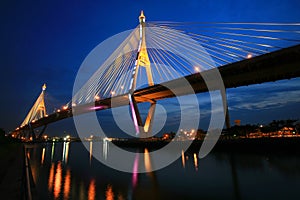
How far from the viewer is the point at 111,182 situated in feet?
32.0

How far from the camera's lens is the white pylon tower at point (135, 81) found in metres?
22.7

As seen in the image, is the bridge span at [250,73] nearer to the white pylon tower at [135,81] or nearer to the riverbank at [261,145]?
the white pylon tower at [135,81]

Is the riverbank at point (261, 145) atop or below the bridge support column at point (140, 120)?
below

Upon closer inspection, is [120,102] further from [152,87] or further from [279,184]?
[279,184]

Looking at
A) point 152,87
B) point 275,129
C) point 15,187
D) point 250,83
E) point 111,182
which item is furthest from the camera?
point 275,129

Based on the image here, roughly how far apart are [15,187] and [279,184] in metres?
9.64

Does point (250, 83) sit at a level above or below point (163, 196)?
above

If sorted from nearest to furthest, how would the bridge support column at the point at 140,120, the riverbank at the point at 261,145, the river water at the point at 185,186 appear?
the river water at the point at 185,186
the riverbank at the point at 261,145
the bridge support column at the point at 140,120

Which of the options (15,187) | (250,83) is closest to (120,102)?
(250,83)

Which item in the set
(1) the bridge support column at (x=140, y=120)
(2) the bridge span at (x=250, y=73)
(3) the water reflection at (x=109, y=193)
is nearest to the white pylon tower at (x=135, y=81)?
(1) the bridge support column at (x=140, y=120)

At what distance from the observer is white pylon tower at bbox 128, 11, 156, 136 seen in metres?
22.7

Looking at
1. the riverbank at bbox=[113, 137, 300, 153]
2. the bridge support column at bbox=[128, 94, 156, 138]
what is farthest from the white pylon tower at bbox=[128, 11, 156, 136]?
the riverbank at bbox=[113, 137, 300, 153]

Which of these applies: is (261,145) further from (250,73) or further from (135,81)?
(135,81)

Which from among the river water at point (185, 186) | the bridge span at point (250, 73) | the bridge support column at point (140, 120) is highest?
the bridge span at point (250, 73)
